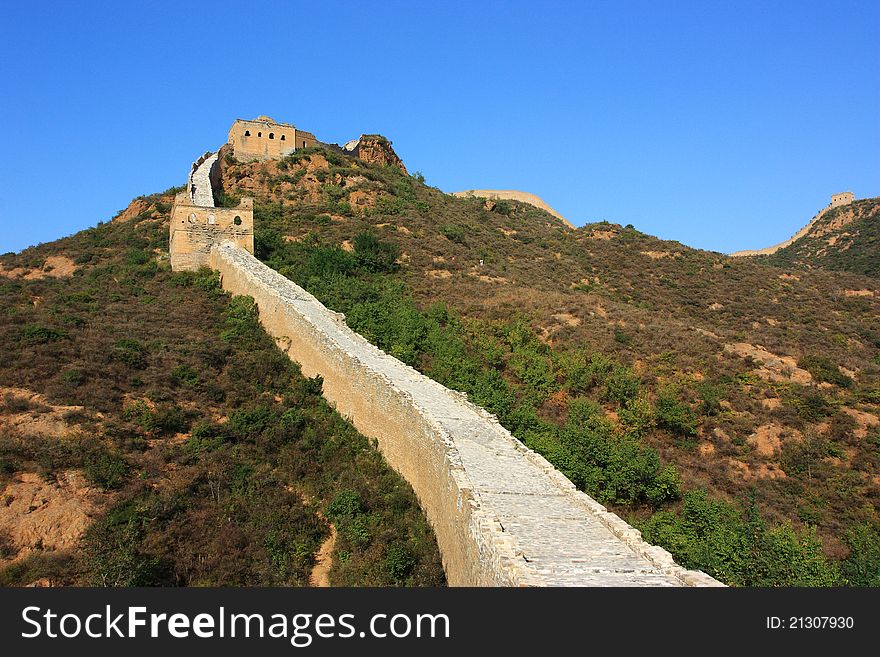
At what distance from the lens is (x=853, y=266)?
4862cm

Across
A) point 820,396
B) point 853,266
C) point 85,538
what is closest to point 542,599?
point 85,538

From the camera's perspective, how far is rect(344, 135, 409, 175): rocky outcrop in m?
47.0

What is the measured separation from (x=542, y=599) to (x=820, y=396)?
17.8 meters

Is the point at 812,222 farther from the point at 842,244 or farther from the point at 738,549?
the point at 738,549

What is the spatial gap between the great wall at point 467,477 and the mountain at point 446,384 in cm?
71

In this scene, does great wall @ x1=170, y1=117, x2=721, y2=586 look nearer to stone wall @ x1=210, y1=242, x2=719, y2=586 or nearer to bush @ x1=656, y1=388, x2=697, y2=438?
stone wall @ x1=210, y1=242, x2=719, y2=586

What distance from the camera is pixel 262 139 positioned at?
4012 cm

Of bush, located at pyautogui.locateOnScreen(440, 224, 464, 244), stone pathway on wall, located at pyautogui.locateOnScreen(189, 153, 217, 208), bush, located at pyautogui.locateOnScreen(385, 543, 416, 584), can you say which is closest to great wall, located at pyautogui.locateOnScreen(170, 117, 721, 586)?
bush, located at pyautogui.locateOnScreen(385, 543, 416, 584)

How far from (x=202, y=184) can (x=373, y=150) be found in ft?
59.2

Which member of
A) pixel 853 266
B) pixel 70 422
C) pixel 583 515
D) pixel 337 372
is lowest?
pixel 583 515

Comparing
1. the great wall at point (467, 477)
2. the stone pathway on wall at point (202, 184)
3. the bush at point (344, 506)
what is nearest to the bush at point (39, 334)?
the great wall at point (467, 477)

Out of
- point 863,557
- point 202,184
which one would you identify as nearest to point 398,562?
point 863,557

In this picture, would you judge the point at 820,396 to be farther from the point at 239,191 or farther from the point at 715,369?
the point at 239,191

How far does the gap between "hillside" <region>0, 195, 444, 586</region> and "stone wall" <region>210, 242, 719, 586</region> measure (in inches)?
25.8
